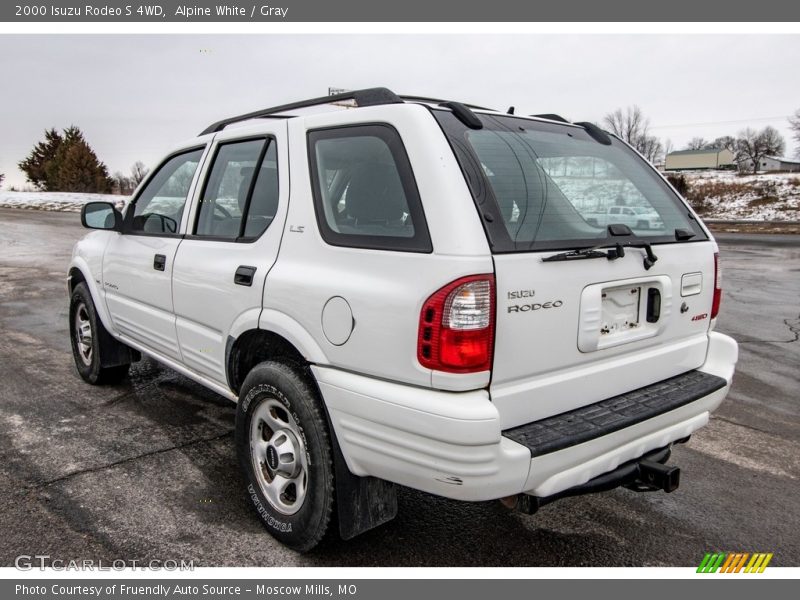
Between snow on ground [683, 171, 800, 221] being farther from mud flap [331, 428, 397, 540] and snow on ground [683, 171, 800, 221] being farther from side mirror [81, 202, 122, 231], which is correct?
mud flap [331, 428, 397, 540]

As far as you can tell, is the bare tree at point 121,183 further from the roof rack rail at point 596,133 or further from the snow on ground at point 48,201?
the roof rack rail at point 596,133

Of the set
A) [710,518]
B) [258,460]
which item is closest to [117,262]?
[258,460]

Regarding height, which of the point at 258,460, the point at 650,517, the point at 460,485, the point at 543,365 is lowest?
the point at 650,517

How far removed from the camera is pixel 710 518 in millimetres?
3182

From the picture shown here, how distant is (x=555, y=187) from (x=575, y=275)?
479 millimetres

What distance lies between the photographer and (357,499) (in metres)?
2.60

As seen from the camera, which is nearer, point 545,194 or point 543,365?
point 543,365

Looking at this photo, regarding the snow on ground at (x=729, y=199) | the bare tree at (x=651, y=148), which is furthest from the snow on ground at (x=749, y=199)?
the bare tree at (x=651, y=148)

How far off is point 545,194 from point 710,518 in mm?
1892

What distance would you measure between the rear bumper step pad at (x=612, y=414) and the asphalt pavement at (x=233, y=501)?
709mm

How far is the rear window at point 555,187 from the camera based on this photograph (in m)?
2.39

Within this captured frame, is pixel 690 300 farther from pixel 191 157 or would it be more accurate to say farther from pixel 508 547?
pixel 191 157

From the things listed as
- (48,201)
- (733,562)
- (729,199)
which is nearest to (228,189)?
(733,562)

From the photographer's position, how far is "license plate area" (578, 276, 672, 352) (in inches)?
99.0
